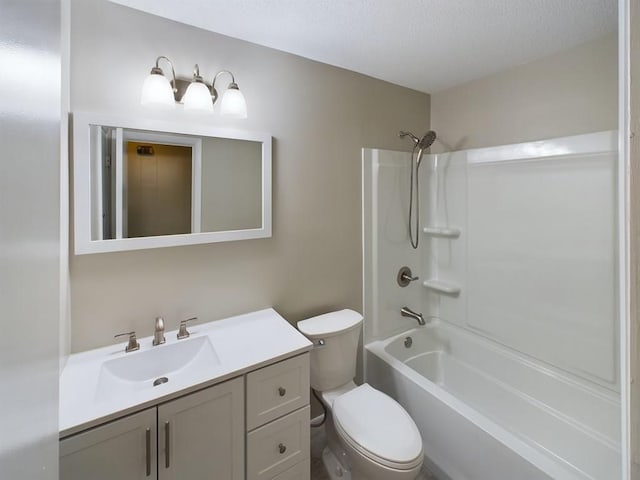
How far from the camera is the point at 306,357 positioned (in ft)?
4.36

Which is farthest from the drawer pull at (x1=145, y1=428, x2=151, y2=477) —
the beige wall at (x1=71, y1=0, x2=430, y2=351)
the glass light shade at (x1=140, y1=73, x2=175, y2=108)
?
the glass light shade at (x1=140, y1=73, x2=175, y2=108)

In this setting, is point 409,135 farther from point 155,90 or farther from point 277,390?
point 277,390

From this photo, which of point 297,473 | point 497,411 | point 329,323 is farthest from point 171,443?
point 497,411

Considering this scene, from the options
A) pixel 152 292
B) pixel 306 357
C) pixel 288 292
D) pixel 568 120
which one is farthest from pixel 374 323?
pixel 568 120

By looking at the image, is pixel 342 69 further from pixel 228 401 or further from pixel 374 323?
pixel 228 401

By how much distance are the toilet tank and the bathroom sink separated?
0.54 m

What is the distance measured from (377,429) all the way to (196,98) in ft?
5.91

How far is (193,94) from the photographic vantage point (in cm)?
135

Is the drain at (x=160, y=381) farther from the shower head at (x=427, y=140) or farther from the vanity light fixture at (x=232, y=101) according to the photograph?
the shower head at (x=427, y=140)

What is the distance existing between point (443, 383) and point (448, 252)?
1048 mm

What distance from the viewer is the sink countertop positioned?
0.93 metres

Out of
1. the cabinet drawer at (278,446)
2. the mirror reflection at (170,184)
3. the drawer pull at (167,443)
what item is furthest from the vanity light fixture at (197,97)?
the cabinet drawer at (278,446)

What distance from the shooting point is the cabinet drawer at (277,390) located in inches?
47.1

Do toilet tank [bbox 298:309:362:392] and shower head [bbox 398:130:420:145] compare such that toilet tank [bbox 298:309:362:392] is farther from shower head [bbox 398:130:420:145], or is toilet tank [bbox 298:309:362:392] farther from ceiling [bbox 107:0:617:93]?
ceiling [bbox 107:0:617:93]
